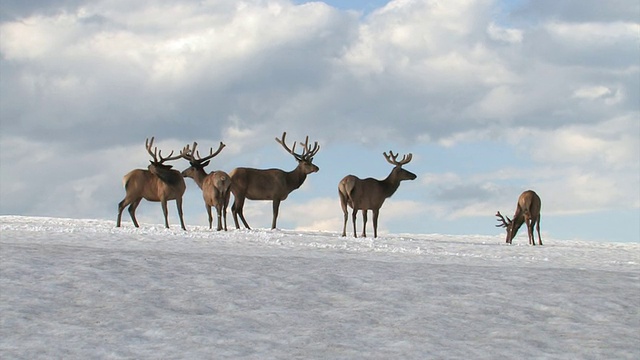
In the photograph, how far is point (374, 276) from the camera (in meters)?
12.5

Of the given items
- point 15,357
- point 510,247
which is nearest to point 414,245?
point 510,247

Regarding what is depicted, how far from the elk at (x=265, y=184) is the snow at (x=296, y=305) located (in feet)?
23.6

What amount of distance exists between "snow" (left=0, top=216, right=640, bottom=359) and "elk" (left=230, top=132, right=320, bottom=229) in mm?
7195

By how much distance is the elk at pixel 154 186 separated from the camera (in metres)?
21.2

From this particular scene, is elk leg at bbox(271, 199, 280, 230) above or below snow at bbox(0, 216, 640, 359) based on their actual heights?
above

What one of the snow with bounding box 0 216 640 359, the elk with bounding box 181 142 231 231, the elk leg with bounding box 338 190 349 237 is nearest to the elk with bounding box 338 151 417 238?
the elk leg with bounding box 338 190 349 237

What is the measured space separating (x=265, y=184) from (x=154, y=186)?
3.08 m

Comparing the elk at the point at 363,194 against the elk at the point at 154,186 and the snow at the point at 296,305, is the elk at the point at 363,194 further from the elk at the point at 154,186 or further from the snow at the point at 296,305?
the snow at the point at 296,305

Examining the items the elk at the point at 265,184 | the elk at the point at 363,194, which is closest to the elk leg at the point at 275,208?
the elk at the point at 265,184

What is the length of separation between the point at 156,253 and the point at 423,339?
5.59 meters

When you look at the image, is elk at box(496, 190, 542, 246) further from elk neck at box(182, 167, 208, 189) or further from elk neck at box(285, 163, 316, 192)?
elk neck at box(182, 167, 208, 189)

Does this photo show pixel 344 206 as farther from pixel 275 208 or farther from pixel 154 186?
pixel 154 186

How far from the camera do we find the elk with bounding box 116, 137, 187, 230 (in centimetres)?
2123

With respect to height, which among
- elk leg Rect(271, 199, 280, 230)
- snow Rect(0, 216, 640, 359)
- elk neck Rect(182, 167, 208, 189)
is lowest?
snow Rect(0, 216, 640, 359)
